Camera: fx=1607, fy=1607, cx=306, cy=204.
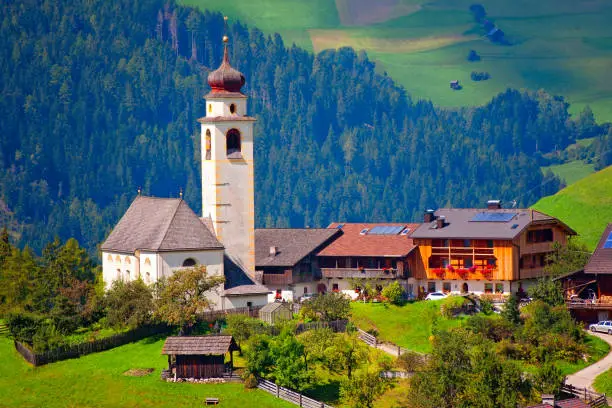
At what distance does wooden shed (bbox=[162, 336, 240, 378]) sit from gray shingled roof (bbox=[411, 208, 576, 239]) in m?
26.8

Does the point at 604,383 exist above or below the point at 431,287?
below

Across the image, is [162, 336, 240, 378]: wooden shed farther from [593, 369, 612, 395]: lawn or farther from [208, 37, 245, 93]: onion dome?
[208, 37, 245, 93]: onion dome

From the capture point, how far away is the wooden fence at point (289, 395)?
88.4 m

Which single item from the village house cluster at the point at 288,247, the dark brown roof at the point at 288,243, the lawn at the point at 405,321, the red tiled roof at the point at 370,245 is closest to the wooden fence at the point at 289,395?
the lawn at the point at 405,321

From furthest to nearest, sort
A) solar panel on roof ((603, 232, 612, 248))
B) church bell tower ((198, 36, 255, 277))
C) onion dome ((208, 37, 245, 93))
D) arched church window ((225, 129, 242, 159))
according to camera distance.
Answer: arched church window ((225, 129, 242, 159)), onion dome ((208, 37, 245, 93)), church bell tower ((198, 36, 255, 277)), solar panel on roof ((603, 232, 612, 248))

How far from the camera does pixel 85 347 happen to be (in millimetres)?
99750

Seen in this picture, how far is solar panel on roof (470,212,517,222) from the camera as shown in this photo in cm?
11600

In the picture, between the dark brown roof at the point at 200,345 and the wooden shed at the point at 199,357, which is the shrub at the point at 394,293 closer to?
the dark brown roof at the point at 200,345

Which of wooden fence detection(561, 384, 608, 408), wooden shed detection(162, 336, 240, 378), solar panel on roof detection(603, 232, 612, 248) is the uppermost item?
solar panel on roof detection(603, 232, 612, 248)

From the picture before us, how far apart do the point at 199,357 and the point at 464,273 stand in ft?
90.3

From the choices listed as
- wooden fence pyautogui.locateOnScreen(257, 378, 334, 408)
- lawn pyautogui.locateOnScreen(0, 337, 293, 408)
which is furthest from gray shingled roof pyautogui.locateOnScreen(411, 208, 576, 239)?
wooden fence pyautogui.locateOnScreen(257, 378, 334, 408)

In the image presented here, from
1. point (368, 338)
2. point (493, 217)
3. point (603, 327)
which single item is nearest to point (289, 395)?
point (368, 338)

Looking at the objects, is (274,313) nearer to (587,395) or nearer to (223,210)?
(223,210)

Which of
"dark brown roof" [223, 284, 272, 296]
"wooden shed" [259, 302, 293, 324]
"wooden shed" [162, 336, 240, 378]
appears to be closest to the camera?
"wooden shed" [162, 336, 240, 378]
